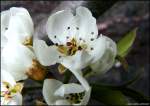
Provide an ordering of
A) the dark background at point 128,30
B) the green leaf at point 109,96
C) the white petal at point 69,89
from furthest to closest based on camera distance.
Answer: the dark background at point 128,30, the green leaf at point 109,96, the white petal at point 69,89

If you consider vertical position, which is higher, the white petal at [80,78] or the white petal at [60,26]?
the white petal at [60,26]

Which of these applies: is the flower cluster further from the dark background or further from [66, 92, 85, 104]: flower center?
the dark background

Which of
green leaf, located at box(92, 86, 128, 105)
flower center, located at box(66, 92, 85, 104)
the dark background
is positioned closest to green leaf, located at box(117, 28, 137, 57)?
green leaf, located at box(92, 86, 128, 105)

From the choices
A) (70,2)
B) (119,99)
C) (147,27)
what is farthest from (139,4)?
(119,99)

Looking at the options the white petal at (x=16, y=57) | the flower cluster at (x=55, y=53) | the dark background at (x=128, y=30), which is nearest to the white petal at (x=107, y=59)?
the flower cluster at (x=55, y=53)

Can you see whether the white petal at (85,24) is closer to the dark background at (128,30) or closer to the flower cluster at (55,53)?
the flower cluster at (55,53)

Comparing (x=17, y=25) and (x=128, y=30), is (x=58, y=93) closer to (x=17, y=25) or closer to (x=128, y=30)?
(x=17, y=25)

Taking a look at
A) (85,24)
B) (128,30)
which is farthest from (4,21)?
(128,30)
